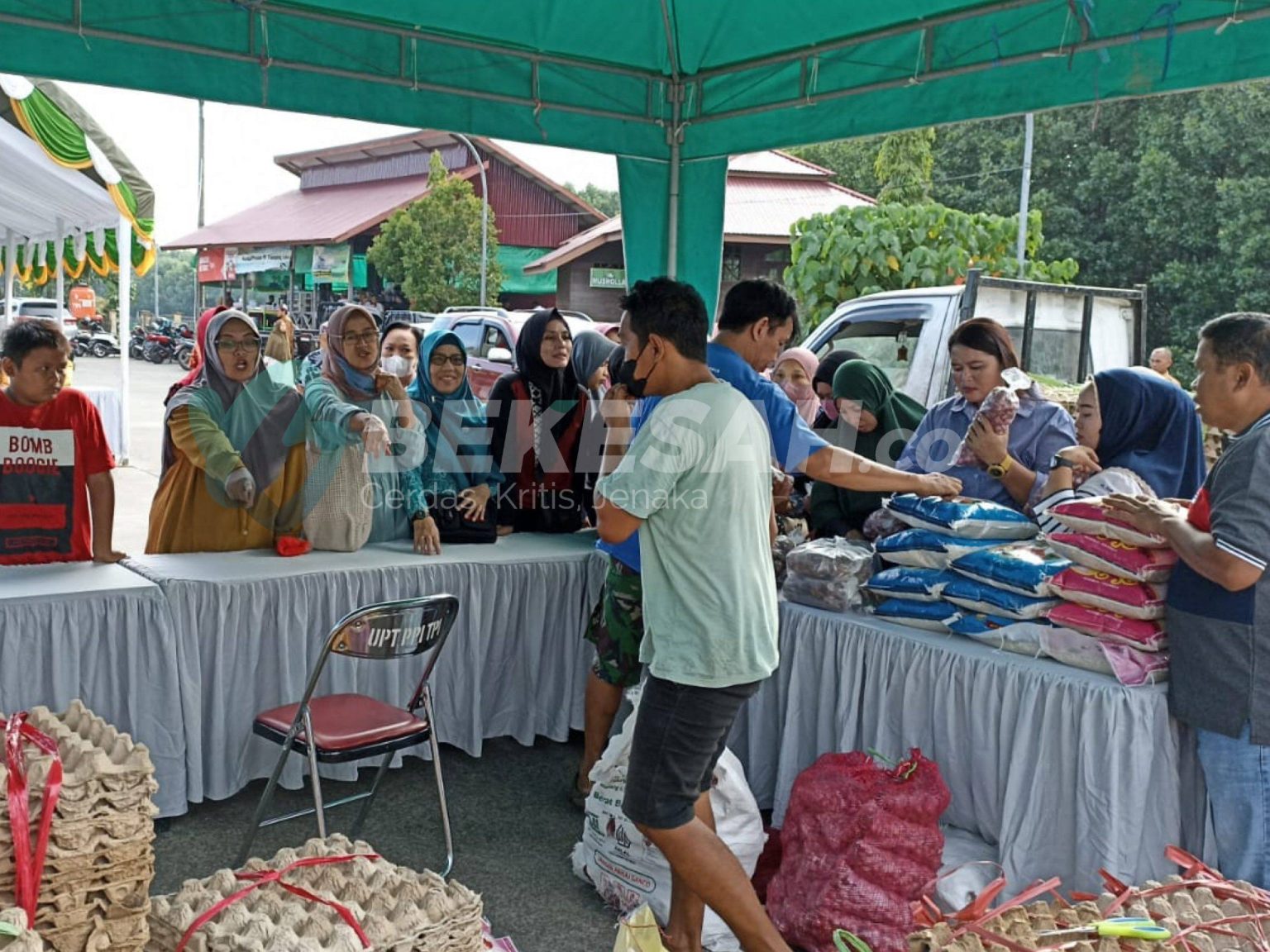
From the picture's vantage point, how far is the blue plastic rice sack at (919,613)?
3150 mm

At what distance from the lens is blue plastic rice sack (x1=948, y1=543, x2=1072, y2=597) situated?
2.91m

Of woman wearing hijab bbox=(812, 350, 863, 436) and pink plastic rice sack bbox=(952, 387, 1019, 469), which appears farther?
woman wearing hijab bbox=(812, 350, 863, 436)

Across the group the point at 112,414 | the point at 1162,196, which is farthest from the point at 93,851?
the point at 1162,196

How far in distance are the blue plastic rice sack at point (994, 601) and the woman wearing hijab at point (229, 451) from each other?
7.76 feet

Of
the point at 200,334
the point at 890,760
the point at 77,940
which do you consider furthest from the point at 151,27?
the point at 890,760

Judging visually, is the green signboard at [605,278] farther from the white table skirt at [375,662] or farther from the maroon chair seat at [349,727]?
the maroon chair seat at [349,727]

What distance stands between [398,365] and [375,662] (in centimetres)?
143

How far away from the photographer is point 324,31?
13.4 feet

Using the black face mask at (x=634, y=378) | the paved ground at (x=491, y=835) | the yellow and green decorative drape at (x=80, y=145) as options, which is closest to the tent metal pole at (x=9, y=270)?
the yellow and green decorative drape at (x=80, y=145)

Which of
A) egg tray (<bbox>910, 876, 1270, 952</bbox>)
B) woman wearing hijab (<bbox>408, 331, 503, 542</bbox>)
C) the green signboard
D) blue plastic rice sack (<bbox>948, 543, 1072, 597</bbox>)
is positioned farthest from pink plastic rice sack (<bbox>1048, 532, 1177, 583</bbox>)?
the green signboard

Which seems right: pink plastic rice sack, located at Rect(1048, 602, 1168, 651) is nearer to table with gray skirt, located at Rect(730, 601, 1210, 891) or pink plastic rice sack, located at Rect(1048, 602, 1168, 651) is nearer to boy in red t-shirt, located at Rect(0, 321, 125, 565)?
table with gray skirt, located at Rect(730, 601, 1210, 891)

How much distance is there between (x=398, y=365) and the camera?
4770 millimetres

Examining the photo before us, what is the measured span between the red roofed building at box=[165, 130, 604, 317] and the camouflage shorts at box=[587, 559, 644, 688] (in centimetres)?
2347

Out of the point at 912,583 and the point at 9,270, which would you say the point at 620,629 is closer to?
the point at 912,583
